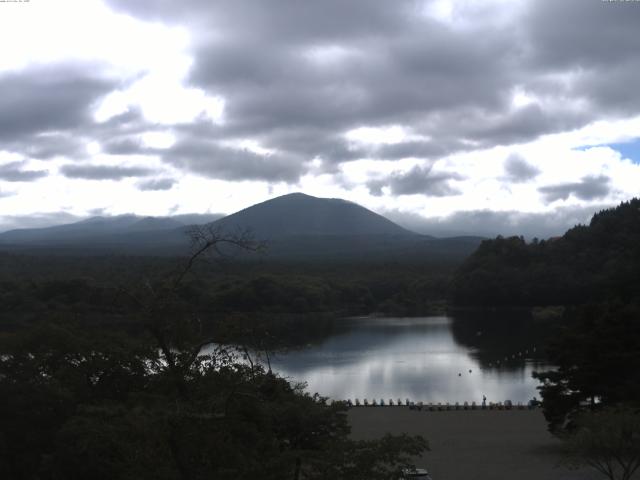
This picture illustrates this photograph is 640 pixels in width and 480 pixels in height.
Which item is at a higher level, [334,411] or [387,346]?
[334,411]

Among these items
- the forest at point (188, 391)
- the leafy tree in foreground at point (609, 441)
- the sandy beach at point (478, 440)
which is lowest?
the sandy beach at point (478, 440)

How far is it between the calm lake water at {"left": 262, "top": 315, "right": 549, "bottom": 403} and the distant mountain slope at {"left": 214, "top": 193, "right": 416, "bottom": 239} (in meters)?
105

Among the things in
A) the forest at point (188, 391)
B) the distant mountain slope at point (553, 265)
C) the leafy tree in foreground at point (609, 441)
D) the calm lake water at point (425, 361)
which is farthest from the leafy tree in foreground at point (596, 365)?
the distant mountain slope at point (553, 265)

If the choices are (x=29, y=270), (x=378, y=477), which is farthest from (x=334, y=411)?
(x=29, y=270)

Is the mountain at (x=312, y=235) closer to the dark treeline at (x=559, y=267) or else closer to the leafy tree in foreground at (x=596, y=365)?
the dark treeline at (x=559, y=267)

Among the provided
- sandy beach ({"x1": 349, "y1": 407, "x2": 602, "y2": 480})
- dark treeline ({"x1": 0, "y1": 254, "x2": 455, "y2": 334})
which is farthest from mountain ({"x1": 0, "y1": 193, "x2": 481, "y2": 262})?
sandy beach ({"x1": 349, "y1": 407, "x2": 602, "y2": 480})

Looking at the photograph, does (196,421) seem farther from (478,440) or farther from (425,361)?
(425,361)

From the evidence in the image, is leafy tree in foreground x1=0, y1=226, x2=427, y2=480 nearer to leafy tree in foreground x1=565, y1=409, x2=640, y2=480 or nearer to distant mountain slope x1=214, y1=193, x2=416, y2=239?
leafy tree in foreground x1=565, y1=409, x2=640, y2=480

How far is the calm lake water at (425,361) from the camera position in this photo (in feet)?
72.2

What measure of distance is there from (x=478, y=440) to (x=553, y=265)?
37.0 metres

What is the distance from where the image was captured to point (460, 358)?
94.2ft

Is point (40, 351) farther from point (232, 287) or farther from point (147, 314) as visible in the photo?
point (232, 287)

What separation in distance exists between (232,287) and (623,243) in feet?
82.0

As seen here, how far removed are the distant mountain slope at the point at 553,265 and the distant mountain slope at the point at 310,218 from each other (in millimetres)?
92541
